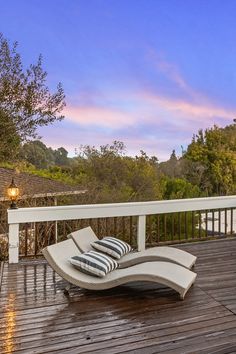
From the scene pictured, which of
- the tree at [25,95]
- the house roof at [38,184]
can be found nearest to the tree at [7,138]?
the tree at [25,95]

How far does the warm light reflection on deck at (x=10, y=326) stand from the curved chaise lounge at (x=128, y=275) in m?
0.55

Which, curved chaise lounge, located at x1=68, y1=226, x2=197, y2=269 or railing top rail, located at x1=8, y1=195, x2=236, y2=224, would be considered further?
railing top rail, located at x1=8, y1=195, x2=236, y2=224

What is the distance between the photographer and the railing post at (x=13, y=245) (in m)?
5.21

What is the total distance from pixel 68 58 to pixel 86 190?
13.2 feet

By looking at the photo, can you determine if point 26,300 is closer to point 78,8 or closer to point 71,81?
point 78,8

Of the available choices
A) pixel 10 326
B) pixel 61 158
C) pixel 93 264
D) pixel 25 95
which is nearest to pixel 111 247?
pixel 93 264

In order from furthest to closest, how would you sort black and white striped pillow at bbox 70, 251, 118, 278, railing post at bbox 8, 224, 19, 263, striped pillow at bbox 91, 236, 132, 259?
railing post at bbox 8, 224, 19, 263
striped pillow at bbox 91, 236, 132, 259
black and white striped pillow at bbox 70, 251, 118, 278

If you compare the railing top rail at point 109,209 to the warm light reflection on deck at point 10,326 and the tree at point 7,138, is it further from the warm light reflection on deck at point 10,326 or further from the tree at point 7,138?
the tree at point 7,138

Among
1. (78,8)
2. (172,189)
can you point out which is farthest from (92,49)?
(172,189)

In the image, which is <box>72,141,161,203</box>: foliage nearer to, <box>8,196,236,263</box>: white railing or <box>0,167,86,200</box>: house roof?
<box>0,167,86,200</box>: house roof

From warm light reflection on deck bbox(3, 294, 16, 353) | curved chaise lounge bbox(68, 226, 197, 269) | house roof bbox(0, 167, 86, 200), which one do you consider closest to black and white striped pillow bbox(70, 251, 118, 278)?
curved chaise lounge bbox(68, 226, 197, 269)

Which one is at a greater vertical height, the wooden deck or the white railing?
the white railing

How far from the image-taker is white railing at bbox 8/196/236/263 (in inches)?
207

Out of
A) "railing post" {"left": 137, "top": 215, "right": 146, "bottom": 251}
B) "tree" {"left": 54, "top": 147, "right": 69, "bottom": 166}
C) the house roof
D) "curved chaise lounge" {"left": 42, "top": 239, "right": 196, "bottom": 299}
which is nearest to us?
"curved chaise lounge" {"left": 42, "top": 239, "right": 196, "bottom": 299}
